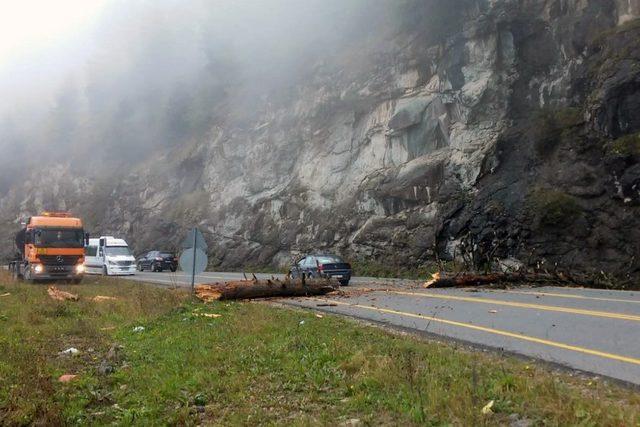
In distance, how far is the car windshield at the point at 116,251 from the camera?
36141mm

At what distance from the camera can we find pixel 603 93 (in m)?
24.2

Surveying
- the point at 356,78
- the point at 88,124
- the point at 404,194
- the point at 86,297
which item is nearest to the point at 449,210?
the point at 404,194

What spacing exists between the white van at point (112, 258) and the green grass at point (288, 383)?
1009 inches

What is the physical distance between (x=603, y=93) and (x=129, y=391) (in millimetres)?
23967

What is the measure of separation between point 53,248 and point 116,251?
1027cm

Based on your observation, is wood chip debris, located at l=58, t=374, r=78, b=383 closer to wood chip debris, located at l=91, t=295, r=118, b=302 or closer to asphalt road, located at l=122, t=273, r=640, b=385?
asphalt road, located at l=122, t=273, r=640, b=385

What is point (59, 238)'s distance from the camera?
26500 millimetres

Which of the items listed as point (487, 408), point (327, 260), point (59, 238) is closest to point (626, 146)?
point (327, 260)

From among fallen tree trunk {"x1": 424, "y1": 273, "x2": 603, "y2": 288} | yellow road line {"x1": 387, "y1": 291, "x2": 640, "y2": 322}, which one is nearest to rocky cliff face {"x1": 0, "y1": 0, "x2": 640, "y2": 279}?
fallen tree trunk {"x1": 424, "y1": 273, "x2": 603, "y2": 288}

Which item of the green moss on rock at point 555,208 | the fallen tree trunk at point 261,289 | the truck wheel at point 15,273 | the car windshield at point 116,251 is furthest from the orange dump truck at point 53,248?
the green moss on rock at point 555,208

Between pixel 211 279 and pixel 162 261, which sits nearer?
pixel 211 279

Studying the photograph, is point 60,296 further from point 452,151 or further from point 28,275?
point 452,151

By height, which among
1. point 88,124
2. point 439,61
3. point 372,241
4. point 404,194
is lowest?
point 372,241

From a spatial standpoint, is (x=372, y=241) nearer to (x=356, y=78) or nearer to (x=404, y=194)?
(x=404, y=194)
